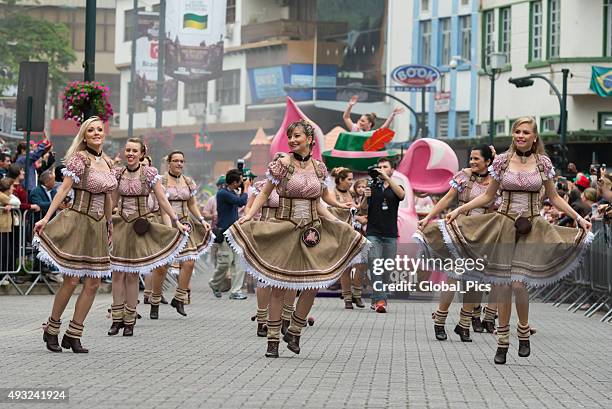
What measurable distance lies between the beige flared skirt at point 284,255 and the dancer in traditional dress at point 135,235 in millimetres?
2559

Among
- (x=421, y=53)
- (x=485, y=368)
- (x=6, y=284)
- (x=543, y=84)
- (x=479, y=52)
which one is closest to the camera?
(x=485, y=368)

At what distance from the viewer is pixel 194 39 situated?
48188 mm

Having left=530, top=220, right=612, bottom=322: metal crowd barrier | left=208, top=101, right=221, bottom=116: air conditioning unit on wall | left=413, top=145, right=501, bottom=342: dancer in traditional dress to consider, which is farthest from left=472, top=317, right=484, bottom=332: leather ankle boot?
left=208, top=101, right=221, bottom=116: air conditioning unit on wall

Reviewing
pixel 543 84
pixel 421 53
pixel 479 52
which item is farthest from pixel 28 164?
pixel 421 53

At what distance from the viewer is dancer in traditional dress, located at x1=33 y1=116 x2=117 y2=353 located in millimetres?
13297

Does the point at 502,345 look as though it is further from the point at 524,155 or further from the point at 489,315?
the point at 489,315

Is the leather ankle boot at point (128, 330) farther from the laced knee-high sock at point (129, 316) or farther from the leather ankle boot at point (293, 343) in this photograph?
the leather ankle boot at point (293, 343)

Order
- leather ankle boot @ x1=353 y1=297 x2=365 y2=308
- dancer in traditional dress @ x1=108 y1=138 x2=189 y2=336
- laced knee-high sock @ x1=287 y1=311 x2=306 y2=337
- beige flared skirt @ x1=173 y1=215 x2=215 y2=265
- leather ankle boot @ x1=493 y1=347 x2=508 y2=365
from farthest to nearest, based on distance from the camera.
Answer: leather ankle boot @ x1=353 y1=297 x2=365 y2=308
beige flared skirt @ x1=173 y1=215 x2=215 y2=265
dancer in traditional dress @ x1=108 y1=138 x2=189 y2=336
laced knee-high sock @ x1=287 y1=311 x2=306 y2=337
leather ankle boot @ x1=493 y1=347 x2=508 y2=365

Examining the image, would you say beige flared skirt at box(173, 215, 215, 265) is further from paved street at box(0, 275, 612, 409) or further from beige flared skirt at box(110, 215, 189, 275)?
beige flared skirt at box(110, 215, 189, 275)

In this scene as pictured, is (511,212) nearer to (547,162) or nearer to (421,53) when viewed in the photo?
(547,162)

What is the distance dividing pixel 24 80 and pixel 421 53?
4243 cm

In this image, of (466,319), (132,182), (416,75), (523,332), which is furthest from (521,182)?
(416,75)

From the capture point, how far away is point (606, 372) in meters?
12.9

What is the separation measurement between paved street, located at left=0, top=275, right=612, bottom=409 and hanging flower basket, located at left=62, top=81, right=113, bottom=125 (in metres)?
5.46
